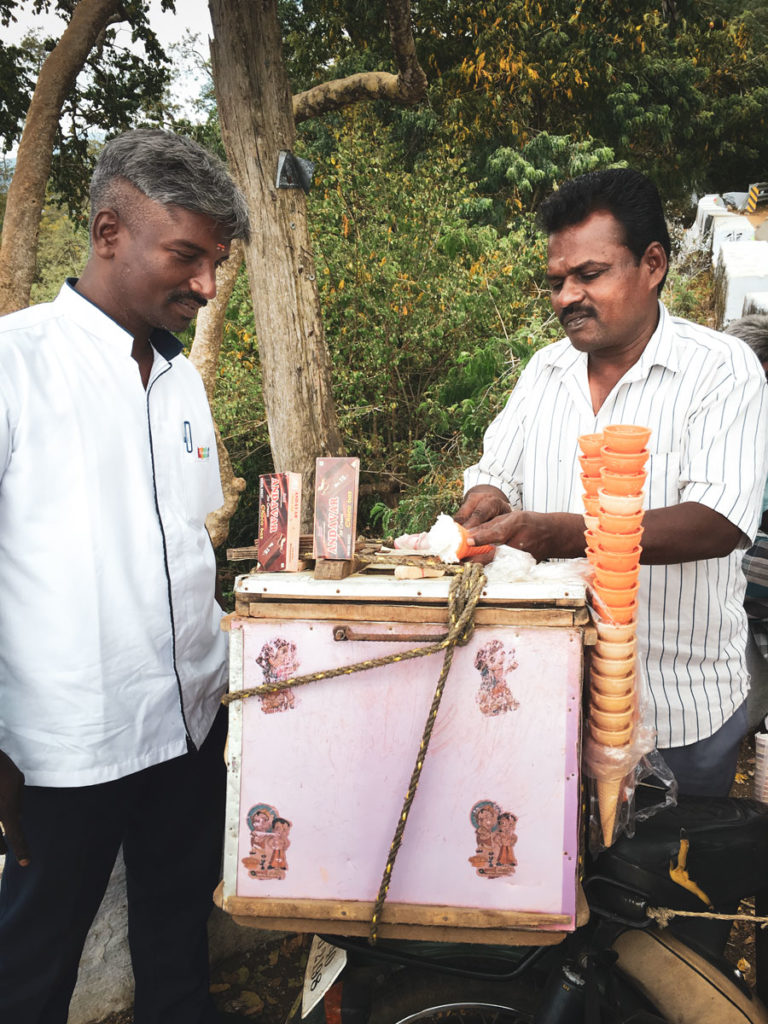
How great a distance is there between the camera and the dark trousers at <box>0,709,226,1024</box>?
1552 mm

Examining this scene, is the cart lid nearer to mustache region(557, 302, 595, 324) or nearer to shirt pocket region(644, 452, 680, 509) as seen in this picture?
shirt pocket region(644, 452, 680, 509)

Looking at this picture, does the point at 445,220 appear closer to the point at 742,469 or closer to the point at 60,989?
the point at 742,469

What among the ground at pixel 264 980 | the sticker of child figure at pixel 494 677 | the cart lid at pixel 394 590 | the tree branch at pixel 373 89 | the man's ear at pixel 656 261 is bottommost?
the ground at pixel 264 980

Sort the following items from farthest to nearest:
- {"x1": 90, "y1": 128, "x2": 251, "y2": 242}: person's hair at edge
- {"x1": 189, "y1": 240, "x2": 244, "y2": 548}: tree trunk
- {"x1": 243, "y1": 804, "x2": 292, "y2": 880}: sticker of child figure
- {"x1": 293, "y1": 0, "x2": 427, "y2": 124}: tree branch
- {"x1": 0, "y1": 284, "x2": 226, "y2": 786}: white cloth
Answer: {"x1": 293, "y1": 0, "x2": 427, "y2": 124}: tree branch → {"x1": 189, "y1": 240, "x2": 244, "y2": 548}: tree trunk → {"x1": 90, "y1": 128, "x2": 251, "y2": 242}: person's hair at edge → {"x1": 0, "y1": 284, "x2": 226, "y2": 786}: white cloth → {"x1": 243, "y1": 804, "x2": 292, "y2": 880}: sticker of child figure

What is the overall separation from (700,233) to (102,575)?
15902mm

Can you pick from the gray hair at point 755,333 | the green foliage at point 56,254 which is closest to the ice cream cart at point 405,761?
the gray hair at point 755,333

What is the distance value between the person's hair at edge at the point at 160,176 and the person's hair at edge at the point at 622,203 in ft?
2.40

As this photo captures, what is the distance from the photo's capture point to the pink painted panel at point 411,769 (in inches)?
47.1

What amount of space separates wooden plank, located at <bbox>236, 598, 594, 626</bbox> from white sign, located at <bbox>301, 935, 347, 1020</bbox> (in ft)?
2.56

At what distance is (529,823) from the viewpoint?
4.00 ft

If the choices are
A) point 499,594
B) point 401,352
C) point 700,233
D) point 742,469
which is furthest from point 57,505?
point 700,233

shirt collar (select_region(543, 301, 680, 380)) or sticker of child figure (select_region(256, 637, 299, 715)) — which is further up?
shirt collar (select_region(543, 301, 680, 380))

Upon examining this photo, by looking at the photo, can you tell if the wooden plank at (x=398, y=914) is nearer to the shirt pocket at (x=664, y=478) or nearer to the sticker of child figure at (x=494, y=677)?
the sticker of child figure at (x=494, y=677)

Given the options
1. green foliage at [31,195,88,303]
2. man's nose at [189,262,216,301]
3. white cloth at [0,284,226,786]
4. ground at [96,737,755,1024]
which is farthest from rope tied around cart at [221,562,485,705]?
green foliage at [31,195,88,303]
